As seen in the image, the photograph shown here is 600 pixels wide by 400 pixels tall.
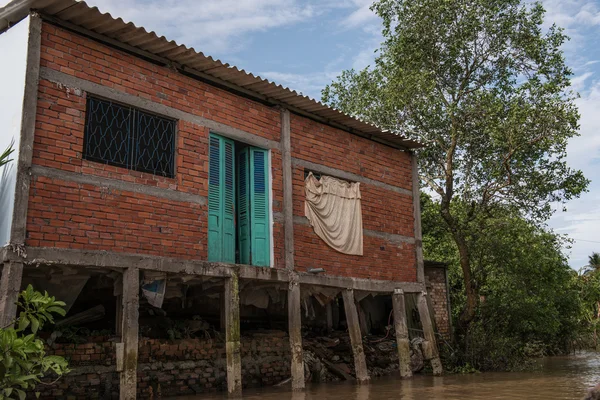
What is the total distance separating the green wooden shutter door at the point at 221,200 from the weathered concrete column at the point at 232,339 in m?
0.62

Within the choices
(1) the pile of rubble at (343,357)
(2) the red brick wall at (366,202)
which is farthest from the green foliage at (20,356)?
(1) the pile of rubble at (343,357)

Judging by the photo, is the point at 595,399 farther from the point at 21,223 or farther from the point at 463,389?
the point at 21,223

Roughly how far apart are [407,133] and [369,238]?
6588mm

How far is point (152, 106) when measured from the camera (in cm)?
933

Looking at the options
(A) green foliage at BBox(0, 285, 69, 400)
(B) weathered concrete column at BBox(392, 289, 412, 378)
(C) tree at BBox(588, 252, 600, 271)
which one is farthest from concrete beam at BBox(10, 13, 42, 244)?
(C) tree at BBox(588, 252, 600, 271)

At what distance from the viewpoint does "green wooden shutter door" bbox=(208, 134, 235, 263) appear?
9.99 m

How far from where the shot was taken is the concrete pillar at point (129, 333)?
7965 millimetres

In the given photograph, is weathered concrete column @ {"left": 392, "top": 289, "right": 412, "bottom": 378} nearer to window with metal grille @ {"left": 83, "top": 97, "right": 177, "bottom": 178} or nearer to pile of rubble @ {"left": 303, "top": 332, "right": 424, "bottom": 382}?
pile of rubble @ {"left": 303, "top": 332, "right": 424, "bottom": 382}

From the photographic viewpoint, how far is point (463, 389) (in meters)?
10.3

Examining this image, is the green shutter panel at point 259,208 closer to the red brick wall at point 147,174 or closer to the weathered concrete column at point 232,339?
the red brick wall at point 147,174

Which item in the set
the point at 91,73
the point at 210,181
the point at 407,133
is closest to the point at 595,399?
the point at 210,181

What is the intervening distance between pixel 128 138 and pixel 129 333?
Answer: 9.81ft

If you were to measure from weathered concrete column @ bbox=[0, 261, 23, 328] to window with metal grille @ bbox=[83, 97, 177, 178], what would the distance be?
1.94 m

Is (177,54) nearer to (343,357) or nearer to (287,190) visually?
(287,190)
